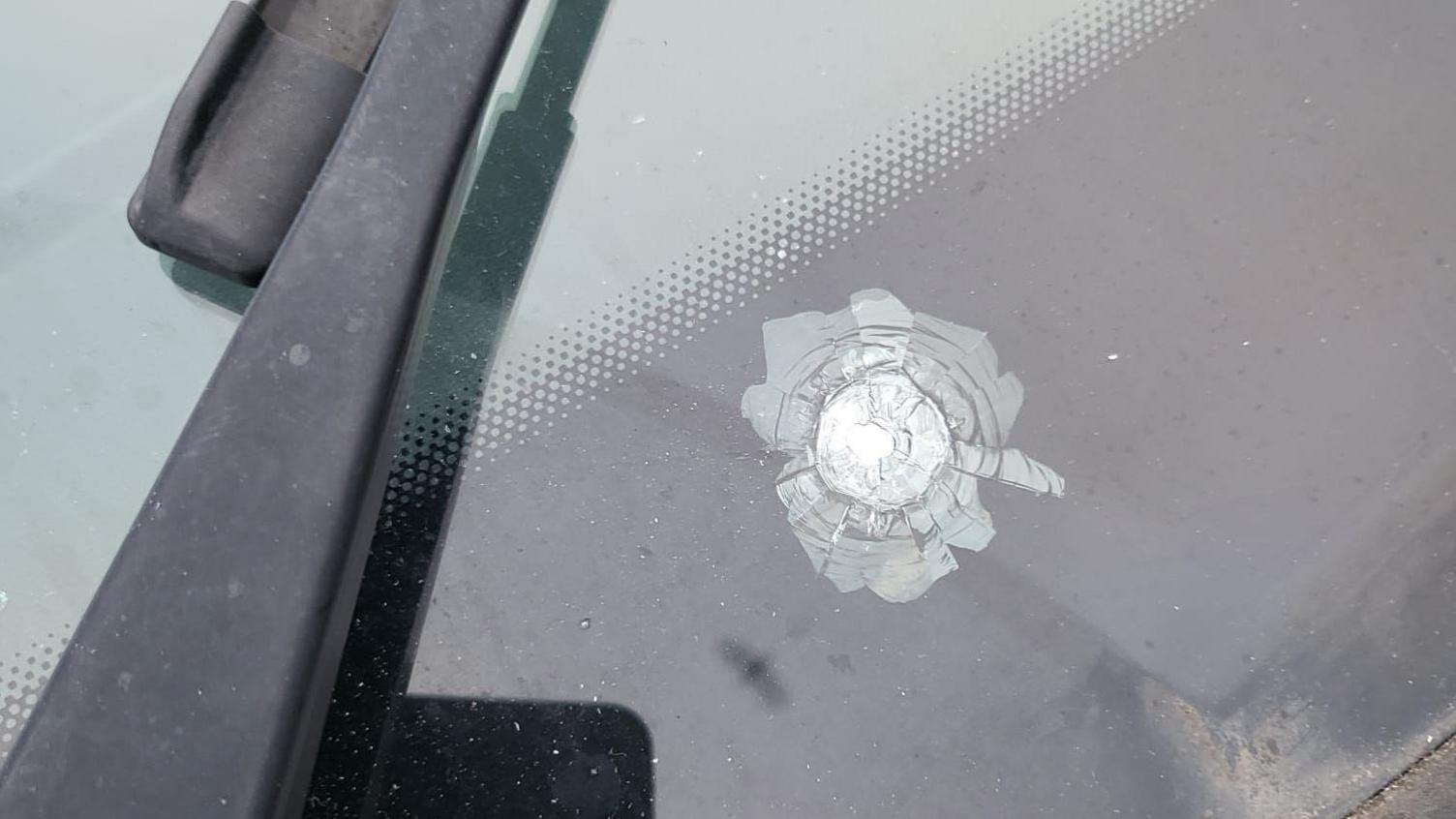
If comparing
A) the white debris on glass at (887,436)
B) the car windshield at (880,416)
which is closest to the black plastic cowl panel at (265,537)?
the car windshield at (880,416)

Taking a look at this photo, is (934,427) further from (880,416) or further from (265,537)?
(265,537)

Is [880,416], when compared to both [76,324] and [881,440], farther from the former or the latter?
[76,324]

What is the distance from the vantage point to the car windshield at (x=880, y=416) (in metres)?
0.84

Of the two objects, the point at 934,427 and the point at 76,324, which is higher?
the point at 934,427

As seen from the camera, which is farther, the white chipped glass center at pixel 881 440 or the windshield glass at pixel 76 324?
the white chipped glass center at pixel 881 440

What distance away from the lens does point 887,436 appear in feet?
3.03

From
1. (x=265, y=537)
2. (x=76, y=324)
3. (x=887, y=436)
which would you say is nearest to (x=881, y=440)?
(x=887, y=436)

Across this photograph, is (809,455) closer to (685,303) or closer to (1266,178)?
(685,303)

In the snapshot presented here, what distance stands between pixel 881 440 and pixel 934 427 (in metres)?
0.06

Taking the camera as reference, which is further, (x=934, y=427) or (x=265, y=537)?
(x=934, y=427)

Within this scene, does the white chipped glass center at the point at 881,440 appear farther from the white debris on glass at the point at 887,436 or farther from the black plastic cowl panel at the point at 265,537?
the black plastic cowl panel at the point at 265,537

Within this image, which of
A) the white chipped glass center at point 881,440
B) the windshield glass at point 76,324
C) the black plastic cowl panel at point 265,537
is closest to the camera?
the black plastic cowl panel at point 265,537

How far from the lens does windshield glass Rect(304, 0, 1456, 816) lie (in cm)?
86

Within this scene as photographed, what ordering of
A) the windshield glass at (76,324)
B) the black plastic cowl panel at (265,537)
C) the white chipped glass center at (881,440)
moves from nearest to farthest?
the black plastic cowl panel at (265,537) < the windshield glass at (76,324) < the white chipped glass center at (881,440)
